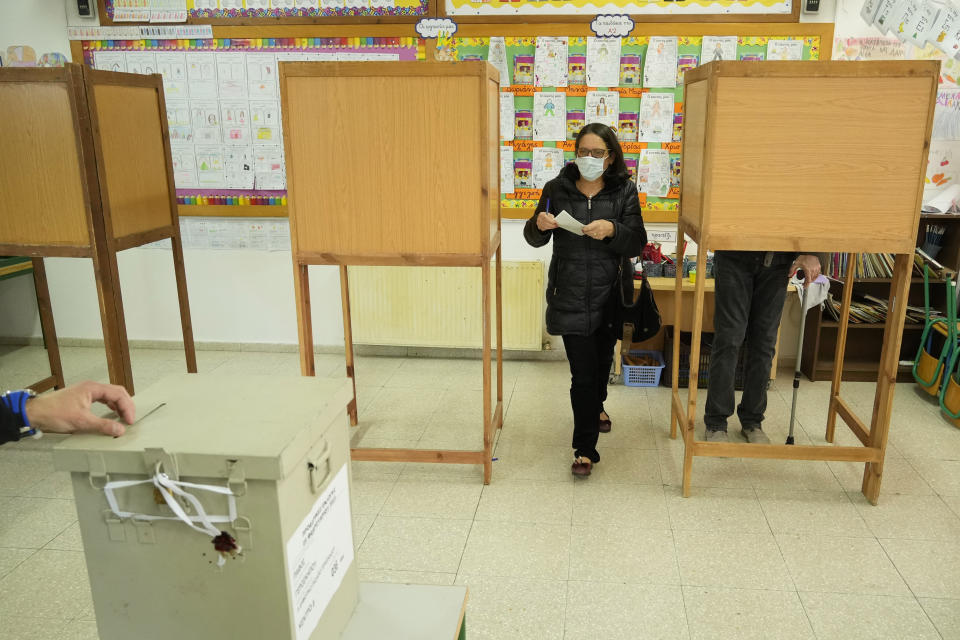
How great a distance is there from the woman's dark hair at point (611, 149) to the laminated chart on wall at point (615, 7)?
1.55 m

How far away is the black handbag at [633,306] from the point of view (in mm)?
2781

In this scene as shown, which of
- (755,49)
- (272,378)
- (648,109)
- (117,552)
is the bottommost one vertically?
(117,552)

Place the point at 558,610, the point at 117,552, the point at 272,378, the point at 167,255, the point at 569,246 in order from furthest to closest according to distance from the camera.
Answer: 1. the point at 167,255
2. the point at 569,246
3. the point at 558,610
4. the point at 272,378
5. the point at 117,552

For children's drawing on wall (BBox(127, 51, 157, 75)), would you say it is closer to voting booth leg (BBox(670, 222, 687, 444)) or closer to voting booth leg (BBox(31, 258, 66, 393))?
voting booth leg (BBox(31, 258, 66, 393))

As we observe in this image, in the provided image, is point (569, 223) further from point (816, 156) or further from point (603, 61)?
point (603, 61)

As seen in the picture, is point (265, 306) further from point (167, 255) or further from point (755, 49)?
point (755, 49)

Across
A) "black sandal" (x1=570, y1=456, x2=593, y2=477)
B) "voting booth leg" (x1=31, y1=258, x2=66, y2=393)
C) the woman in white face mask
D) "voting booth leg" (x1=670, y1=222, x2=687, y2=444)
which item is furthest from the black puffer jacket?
"voting booth leg" (x1=31, y1=258, x2=66, y2=393)

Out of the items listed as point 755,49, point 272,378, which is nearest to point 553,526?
point 272,378

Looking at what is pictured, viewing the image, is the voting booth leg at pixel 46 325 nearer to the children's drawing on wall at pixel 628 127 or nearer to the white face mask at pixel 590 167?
the white face mask at pixel 590 167

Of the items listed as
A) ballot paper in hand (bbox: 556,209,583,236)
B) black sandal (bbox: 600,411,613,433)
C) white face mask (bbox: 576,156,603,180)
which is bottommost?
black sandal (bbox: 600,411,613,433)

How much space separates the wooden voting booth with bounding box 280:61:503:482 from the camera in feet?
8.18

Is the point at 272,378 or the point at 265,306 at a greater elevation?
the point at 272,378

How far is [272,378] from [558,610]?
4.29 feet

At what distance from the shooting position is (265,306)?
15.2ft
